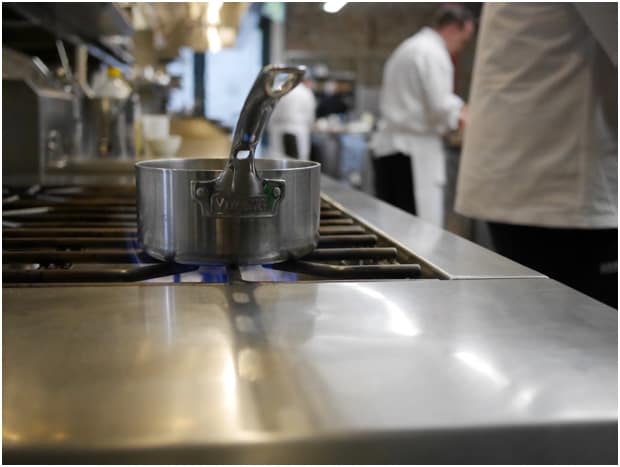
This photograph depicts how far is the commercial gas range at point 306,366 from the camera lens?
1.11 ft

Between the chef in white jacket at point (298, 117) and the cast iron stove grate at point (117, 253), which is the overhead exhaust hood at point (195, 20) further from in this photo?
the cast iron stove grate at point (117, 253)

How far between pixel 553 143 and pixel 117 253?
1.02 metres

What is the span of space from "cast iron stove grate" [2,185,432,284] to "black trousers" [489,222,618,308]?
22.8 inches

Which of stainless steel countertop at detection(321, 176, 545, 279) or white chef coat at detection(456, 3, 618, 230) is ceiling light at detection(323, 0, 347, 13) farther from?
white chef coat at detection(456, 3, 618, 230)

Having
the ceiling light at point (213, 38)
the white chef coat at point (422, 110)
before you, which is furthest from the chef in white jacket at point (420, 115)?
the ceiling light at point (213, 38)

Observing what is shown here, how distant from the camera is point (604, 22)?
120 cm

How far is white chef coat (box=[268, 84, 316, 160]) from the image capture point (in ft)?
25.7

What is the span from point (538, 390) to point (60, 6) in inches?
92.5

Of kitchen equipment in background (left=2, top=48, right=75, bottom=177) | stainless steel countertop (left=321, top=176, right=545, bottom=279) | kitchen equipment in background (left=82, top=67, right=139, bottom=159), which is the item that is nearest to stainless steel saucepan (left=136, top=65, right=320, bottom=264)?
stainless steel countertop (left=321, top=176, right=545, bottom=279)

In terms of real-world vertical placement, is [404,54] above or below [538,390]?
above

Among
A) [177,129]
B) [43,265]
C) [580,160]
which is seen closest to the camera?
[43,265]

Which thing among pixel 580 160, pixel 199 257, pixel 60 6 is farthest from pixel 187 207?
pixel 60 6

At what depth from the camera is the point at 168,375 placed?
404 millimetres

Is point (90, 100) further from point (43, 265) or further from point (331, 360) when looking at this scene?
point (331, 360)
